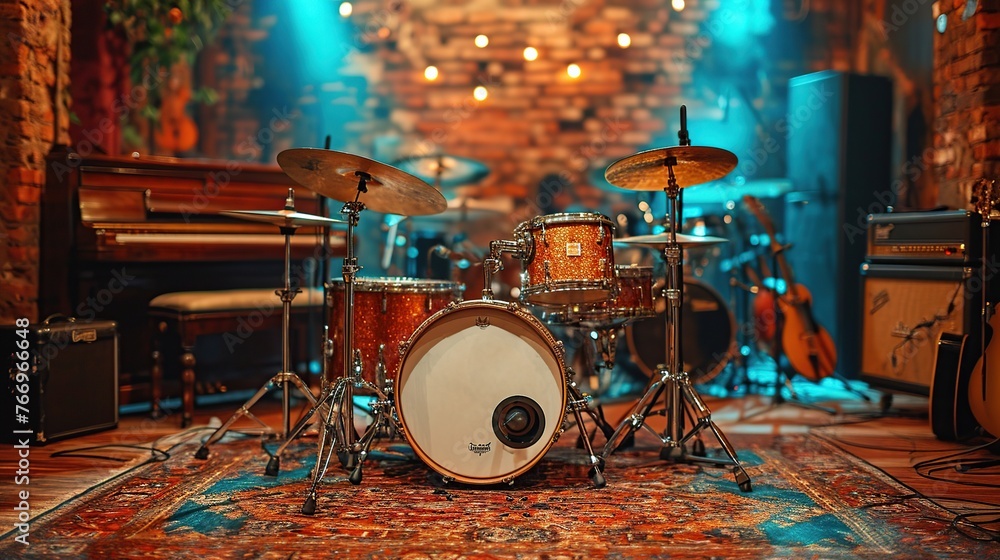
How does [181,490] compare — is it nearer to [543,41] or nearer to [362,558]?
[362,558]

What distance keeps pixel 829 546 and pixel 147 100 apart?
16.6ft

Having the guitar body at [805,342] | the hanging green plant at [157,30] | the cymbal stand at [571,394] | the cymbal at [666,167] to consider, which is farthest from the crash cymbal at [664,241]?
the hanging green plant at [157,30]

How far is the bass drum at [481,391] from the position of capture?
305cm

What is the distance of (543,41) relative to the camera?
6340 mm

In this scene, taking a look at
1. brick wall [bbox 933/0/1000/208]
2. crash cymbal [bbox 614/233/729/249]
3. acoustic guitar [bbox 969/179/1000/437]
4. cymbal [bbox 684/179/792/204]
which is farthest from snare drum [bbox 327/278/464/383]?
brick wall [bbox 933/0/1000/208]

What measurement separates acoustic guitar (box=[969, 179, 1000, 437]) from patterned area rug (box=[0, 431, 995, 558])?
0.71m

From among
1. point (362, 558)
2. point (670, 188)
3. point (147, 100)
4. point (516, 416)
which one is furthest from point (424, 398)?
point (147, 100)

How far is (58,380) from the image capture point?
3.79m

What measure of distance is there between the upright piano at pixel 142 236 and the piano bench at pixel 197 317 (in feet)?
0.73

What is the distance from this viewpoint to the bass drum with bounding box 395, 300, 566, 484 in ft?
10.0

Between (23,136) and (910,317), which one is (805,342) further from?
(23,136)

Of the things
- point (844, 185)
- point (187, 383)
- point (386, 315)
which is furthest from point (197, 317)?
point (844, 185)

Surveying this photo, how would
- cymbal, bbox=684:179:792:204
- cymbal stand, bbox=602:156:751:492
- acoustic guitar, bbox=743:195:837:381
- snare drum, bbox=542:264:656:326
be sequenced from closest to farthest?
cymbal stand, bbox=602:156:751:492 → snare drum, bbox=542:264:656:326 → acoustic guitar, bbox=743:195:837:381 → cymbal, bbox=684:179:792:204

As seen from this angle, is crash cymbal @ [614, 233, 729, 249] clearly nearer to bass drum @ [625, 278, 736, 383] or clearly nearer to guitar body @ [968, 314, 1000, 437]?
guitar body @ [968, 314, 1000, 437]
